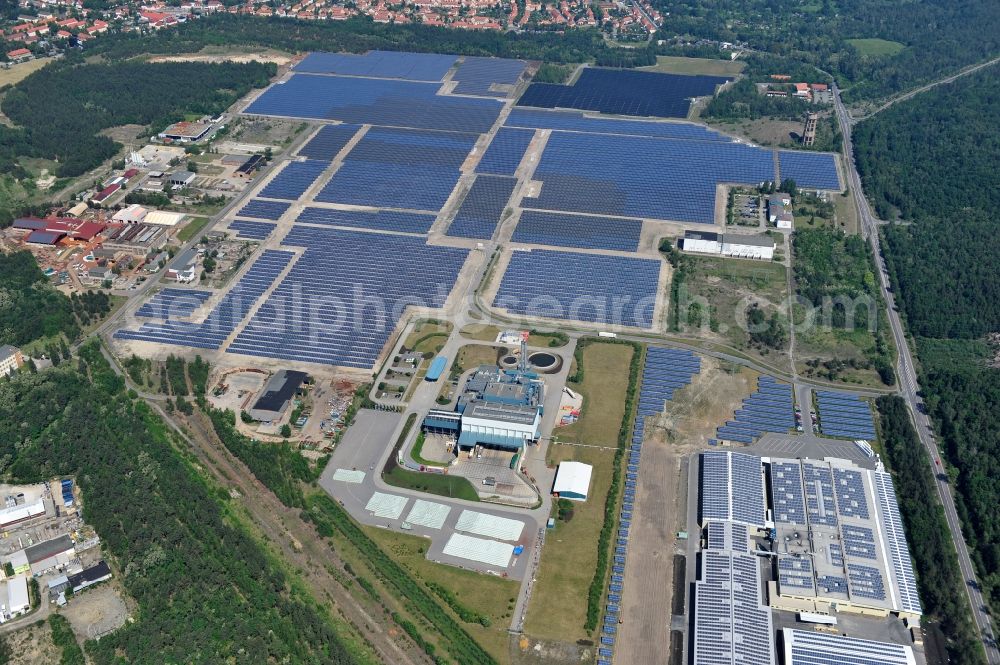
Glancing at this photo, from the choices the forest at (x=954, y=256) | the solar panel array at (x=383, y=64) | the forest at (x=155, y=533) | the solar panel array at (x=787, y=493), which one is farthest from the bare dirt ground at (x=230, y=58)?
the solar panel array at (x=787, y=493)

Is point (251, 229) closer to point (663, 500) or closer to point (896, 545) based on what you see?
point (663, 500)

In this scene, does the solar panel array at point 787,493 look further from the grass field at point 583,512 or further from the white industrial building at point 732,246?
the white industrial building at point 732,246

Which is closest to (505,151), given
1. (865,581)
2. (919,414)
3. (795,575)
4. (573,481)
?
(573,481)

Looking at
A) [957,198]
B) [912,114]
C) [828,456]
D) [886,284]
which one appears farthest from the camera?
[912,114]

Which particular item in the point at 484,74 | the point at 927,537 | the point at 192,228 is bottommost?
the point at 192,228

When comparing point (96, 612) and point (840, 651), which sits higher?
point (840, 651)

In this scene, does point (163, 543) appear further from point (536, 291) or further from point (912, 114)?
point (912, 114)

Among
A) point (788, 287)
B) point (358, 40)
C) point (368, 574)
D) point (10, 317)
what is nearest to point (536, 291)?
point (788, 287)
